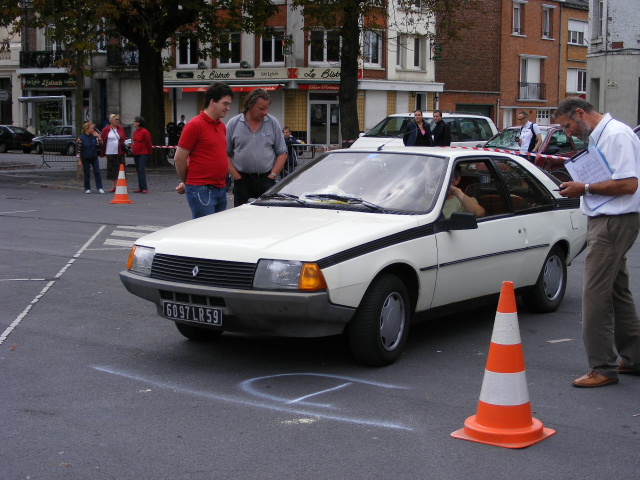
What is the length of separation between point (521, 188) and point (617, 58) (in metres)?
28.1

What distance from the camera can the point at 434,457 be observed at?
4.55m

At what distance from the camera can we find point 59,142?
38.7 metres

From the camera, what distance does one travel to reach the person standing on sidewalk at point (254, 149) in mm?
9055

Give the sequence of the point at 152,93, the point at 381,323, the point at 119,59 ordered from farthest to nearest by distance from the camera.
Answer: the point at 119,59 < the point at 152,93 < the point at 381,323

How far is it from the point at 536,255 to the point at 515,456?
3.41m

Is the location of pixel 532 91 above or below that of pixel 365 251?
above

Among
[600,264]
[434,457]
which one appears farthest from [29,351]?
[600,264]

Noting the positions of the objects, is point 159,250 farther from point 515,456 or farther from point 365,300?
point 515,456

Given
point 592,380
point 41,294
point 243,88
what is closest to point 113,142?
point 41,294

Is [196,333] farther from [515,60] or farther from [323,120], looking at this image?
[515,60]

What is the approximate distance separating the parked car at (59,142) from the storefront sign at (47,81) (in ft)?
33.1

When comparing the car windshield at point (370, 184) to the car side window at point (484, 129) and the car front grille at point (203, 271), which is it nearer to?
the car front grille at point (203, 271)

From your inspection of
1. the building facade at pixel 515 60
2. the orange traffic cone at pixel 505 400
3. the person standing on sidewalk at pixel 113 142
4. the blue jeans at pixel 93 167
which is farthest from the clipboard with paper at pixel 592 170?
Answer: the building facade at pixel 515 60

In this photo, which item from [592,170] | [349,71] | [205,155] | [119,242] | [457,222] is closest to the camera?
[592,170]
